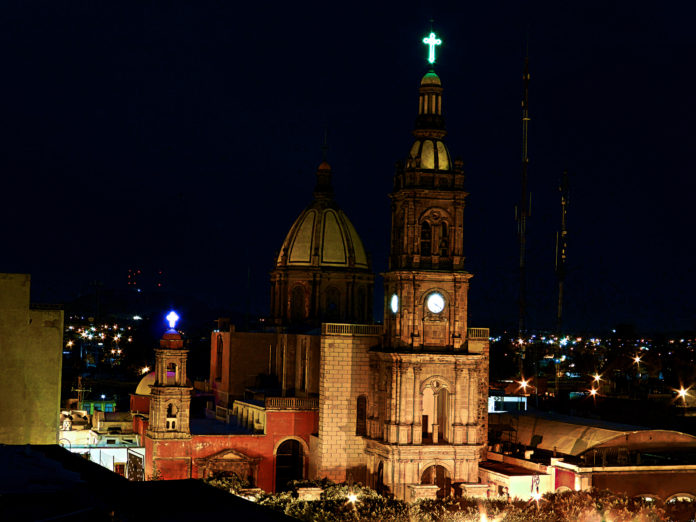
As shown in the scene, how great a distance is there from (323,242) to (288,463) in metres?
14.3

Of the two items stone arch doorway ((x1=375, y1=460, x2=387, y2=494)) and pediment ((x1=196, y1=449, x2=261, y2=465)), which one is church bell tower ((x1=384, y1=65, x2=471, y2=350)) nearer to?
stone arch doorway ((x1=375, y1=460, x2=387, y2=494))

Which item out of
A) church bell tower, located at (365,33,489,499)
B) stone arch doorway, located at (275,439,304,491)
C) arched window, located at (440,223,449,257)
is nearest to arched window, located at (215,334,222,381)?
stone arch doorway, located at (275,439,304,491)

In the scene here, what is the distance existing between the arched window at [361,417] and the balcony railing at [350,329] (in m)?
3.19

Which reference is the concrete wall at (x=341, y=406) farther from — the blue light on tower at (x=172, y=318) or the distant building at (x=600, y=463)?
the blue light on tower at (x=172, y=318)

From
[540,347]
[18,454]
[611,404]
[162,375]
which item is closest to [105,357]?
[540,347]

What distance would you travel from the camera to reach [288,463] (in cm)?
5950

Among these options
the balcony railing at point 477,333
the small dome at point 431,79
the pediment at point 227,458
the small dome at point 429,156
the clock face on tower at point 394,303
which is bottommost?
the pediment at point 227,458

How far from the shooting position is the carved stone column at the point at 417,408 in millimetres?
55094

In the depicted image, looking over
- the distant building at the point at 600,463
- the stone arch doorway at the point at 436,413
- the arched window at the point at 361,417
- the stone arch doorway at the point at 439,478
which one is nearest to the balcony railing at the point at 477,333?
the stone arch doorway at the point at 436,413

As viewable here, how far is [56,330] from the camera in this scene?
176 ft

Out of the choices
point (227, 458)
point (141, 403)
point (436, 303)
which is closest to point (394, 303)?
point (436, 303)

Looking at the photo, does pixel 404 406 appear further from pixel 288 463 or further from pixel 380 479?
pixel 288 463

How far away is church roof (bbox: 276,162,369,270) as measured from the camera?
67.8 metres

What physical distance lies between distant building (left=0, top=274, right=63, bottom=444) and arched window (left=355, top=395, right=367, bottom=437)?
14.4m
